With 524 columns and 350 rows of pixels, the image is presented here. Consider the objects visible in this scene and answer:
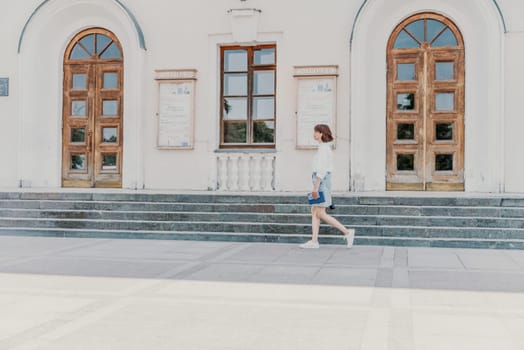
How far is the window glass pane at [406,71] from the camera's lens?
43.4ft

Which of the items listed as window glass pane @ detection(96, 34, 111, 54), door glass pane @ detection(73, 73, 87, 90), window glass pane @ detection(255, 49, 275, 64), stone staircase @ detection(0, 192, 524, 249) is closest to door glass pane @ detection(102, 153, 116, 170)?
door glass pane @ detection(73, 73, 87, 90)

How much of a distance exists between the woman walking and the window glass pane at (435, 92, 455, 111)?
4582 mm

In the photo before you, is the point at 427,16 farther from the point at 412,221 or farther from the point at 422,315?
the point at 422,315

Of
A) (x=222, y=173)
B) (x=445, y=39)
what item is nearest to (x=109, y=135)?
(x=222, y=173)

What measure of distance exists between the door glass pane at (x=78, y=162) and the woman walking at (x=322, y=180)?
6.82m

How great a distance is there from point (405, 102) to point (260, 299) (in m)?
8.29

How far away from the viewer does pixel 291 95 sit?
13430mm

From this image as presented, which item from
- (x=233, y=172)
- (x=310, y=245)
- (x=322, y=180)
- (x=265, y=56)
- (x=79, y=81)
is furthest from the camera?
(x=79, y=81)

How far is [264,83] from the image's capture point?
13.9 metres

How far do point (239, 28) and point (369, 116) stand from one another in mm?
3073

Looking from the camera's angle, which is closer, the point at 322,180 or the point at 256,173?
the point at 322,180

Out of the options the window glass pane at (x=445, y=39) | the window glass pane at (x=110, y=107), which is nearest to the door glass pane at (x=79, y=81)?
the window glass pane at (x=110, y=107)

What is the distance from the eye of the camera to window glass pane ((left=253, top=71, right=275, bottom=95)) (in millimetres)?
13820

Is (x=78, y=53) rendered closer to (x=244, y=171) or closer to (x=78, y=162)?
(x=78, y=162)
